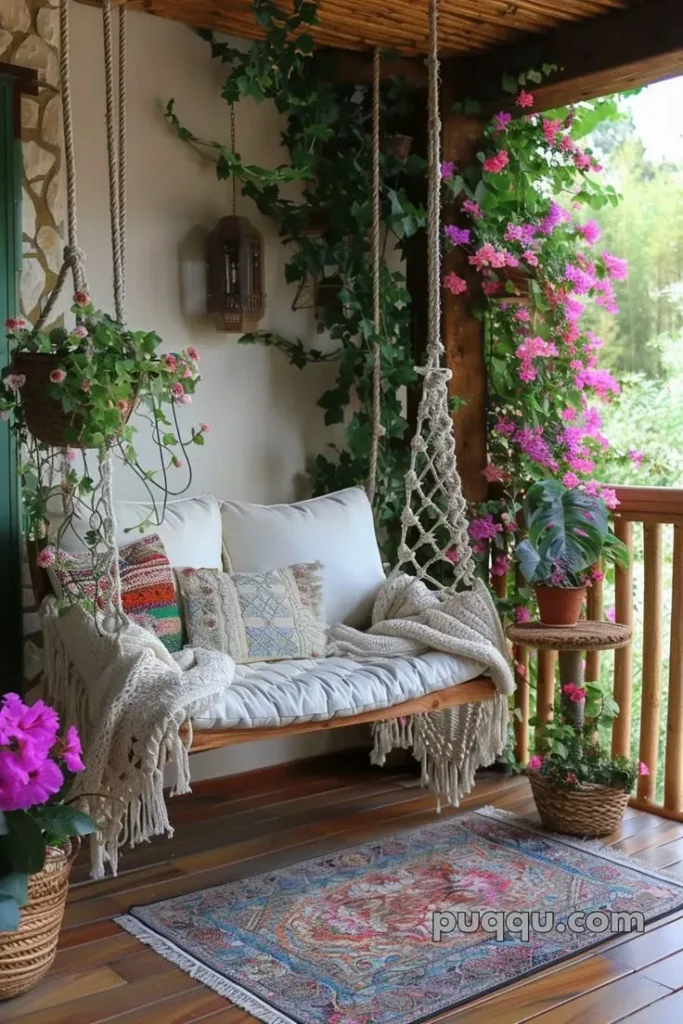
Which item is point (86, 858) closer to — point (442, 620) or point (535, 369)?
point (442, 620)

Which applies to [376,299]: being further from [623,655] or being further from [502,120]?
[623,655]

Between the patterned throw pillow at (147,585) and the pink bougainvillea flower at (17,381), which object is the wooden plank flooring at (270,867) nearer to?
the patterned throw pillow at (147,585)

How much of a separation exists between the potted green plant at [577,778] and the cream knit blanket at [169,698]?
6.6 inches

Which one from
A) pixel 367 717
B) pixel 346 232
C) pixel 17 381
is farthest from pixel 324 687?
pixel 346 232

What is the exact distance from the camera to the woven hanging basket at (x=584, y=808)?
2986 mm

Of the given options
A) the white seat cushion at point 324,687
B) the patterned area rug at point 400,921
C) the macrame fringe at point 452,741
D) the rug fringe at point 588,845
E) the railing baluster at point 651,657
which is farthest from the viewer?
the railing baluster at point 651,657

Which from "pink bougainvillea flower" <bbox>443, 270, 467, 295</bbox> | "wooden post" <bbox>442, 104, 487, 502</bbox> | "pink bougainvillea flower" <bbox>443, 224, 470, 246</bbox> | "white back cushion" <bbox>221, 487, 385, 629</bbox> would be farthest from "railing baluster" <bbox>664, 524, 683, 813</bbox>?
"pink bougainvillea flower" <bbox>443, 224, 470, 246</bbox>

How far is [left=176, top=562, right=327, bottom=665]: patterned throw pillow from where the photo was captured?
2852 mm

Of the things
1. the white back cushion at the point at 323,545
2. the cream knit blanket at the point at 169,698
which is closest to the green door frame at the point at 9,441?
the cream knit blanket at the point at 169,698

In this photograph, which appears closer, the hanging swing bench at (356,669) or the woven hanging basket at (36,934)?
the woven hanging basket at (36,934)

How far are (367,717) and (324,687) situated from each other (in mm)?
139

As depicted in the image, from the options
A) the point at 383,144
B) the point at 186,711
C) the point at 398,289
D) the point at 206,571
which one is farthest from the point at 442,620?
the point at 383,144

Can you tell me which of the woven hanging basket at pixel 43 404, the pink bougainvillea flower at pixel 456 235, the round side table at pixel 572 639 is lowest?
the round side table at pixel 572 639

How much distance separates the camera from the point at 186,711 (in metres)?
2.32
